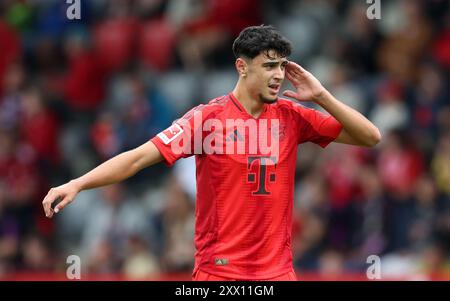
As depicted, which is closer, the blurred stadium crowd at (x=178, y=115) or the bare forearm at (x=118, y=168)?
the bare forearm at (x=118, y=168)

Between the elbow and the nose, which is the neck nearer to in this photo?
the nose

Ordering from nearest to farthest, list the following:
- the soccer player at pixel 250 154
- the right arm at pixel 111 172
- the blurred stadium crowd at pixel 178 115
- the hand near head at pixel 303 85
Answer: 1. the right arm at pixel 111 172
2. the soccer player at pixel 250 154
3. the hand near head at pixel 303 85
4. the blurred stadium crowd at pixel 178 115

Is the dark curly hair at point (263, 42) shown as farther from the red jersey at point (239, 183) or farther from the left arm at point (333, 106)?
the red jersey at point (239, 183)

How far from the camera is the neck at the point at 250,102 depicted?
687 centimetres

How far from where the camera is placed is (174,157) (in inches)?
264

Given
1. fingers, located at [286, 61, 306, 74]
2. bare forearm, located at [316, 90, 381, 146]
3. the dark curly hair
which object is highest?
the dark curly hair

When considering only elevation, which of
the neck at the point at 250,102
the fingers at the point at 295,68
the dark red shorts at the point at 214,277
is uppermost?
the fingers at the point at 295,68

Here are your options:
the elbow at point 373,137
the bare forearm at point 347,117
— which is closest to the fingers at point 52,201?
the bare forearm at point 347,117

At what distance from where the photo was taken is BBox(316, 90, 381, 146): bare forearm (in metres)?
6.80

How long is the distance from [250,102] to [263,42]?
379 mm

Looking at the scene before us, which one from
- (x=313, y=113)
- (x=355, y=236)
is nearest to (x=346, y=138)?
(x=313, y=113)

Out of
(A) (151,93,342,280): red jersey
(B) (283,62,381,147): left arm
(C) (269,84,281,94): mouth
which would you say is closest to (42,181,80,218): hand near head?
(A) (151,93,342,280): red jersey

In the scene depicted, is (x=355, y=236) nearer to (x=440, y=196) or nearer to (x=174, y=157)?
(x=440, y=196)

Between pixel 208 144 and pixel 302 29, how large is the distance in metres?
5.75
